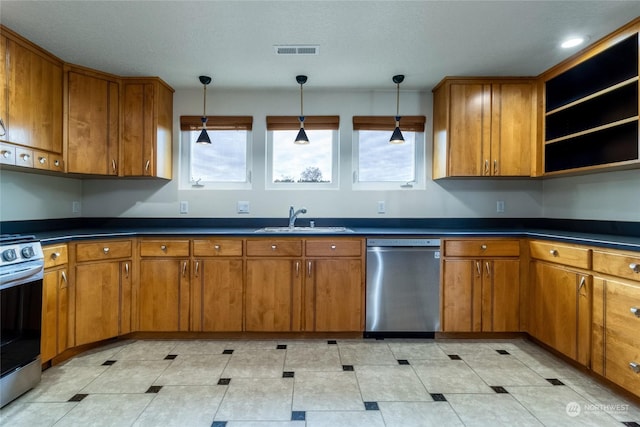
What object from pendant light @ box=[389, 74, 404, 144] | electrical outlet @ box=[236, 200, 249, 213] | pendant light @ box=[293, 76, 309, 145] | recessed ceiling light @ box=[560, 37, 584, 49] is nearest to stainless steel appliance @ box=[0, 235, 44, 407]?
electrical outlet @ box=[236, 200, 249, 213]

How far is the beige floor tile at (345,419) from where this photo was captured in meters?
1.63

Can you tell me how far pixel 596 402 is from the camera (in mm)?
1832

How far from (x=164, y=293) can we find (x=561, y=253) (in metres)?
3.11

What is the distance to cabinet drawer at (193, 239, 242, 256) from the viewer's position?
104 inches

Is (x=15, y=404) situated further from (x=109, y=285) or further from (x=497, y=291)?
(x=497, y=291)

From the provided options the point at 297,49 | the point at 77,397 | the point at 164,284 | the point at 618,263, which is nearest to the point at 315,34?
the point at 297,49

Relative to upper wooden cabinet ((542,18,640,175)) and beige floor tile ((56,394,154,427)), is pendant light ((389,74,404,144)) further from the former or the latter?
beige floor tile ((56,394,154,427))

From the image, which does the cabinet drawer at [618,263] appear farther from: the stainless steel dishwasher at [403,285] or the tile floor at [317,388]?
the stainless steel dishwasher at [403,285]

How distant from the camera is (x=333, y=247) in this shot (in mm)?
2658

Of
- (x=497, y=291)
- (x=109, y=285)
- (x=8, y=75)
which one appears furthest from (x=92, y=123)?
(x=497, y=291)

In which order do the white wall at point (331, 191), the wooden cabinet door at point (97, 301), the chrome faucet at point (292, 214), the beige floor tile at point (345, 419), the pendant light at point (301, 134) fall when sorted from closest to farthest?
the beige floor tile at point (345, 419) < the wooden cabinet door at point (97, 301) < the pendant light at point (301, 134) < the chrome faucet at point (292, 214) < the white wall at point (331, 191)

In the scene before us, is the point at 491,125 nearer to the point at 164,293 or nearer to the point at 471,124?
the point at 471,124

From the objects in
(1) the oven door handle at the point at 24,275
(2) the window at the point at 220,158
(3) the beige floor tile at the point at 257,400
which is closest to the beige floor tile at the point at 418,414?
(3) the beige floor tile at the point at 257,400

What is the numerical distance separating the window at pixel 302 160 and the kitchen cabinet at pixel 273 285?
836 millimetres
